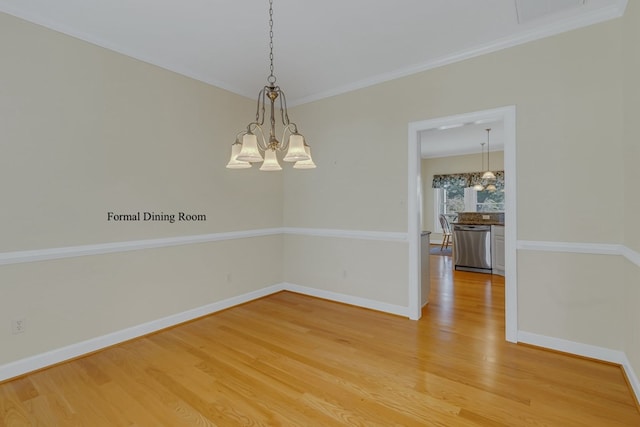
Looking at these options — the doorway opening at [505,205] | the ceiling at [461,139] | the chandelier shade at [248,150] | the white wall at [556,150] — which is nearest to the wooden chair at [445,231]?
the ceiling at [461,139]

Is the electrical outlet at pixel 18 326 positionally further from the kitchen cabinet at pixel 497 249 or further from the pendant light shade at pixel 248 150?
the kitchen cabinet at pixel 497 249

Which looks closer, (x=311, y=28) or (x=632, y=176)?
(x=632, y=176)

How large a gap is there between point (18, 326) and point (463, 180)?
31.7 feet

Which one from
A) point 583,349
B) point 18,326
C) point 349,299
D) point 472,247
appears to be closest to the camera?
point 18,326

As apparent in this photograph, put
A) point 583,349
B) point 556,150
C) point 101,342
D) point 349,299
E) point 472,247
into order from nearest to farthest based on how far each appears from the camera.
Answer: point 583,349 < point 556,150 < point 101,342 < point 349,299 < point 472,247

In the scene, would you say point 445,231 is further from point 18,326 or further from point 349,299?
point 18,326

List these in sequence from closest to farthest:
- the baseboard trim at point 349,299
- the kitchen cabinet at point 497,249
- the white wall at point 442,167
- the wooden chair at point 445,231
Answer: the baseboard trim at point 349,299, the kitchen cabinet at point 497,249, the white wall at point 442,167, the wooden chair at point 445,231

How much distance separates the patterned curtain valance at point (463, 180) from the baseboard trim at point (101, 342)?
7679 mm

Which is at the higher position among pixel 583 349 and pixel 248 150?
pixel 248 150

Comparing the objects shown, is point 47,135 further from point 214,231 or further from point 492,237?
point 492,237

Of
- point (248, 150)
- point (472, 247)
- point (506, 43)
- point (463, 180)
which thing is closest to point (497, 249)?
point (472, 247)

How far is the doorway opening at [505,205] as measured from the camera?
9.10 feet

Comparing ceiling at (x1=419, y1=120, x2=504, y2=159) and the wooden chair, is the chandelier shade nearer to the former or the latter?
ceiling at (x1=419, y1=120, x2=504, y2=159)

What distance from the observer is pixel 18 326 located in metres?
2.29
